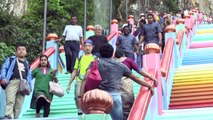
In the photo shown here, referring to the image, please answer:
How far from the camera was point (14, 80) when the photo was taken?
6.91 meters

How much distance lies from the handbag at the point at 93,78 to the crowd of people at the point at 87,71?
47 mm

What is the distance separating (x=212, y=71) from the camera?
9.13 m

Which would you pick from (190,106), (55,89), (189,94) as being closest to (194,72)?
(189,94)

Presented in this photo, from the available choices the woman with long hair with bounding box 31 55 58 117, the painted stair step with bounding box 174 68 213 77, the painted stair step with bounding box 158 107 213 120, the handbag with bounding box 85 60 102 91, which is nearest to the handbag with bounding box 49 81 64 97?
the woman with long hair with bounding box 31 55 58 117

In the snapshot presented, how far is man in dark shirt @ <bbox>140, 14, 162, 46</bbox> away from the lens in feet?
34.2

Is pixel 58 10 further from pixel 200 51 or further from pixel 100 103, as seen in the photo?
pixel 100 103

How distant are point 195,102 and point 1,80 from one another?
274 cm

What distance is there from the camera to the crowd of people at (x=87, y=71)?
4934 millimetres

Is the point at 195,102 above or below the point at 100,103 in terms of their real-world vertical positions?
below

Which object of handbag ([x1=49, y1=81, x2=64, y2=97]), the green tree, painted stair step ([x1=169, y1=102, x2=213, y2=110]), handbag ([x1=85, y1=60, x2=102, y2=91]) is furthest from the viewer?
the green tree

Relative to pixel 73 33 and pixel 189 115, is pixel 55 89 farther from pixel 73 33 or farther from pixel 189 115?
pixel 73 33

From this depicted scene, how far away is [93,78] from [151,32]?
5745mm

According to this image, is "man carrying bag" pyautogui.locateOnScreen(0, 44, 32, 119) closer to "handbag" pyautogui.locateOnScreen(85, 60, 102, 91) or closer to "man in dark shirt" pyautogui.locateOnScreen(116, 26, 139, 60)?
"handbag" pyautogui.locateOnScreen(85, 60, 102, 91)

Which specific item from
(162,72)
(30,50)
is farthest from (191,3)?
(162,72)
